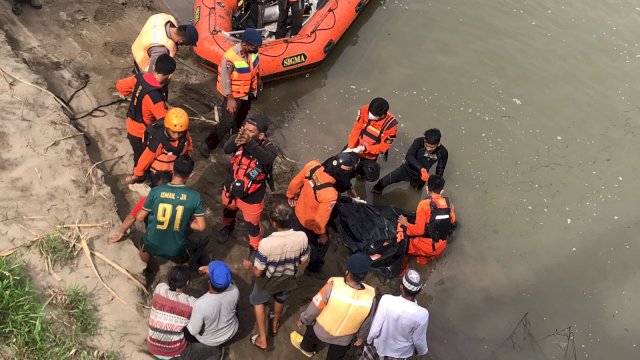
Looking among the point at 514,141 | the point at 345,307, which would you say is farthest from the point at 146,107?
the point at 514,141

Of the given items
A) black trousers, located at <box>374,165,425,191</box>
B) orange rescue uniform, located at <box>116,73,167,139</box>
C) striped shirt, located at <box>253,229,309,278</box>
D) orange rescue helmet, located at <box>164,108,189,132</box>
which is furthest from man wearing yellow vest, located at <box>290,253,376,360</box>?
black trousers, located at <box>374,165,425,191</box>

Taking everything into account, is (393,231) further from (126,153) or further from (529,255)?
(126,153)

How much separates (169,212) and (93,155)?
230 cm

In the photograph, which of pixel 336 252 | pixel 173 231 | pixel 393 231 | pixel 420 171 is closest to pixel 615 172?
pixel 420 171

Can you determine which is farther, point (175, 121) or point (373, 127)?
point (373, 127)

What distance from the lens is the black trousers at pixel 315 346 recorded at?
4473 millimetres

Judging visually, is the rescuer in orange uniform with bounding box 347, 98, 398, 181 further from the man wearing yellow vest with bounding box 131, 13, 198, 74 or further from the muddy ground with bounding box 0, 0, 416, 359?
the man wearing yellow vest with bounding box 131, 13, 198, 74

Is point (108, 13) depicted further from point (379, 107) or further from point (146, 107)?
point (379, 107)

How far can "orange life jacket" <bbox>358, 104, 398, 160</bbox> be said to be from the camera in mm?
6328

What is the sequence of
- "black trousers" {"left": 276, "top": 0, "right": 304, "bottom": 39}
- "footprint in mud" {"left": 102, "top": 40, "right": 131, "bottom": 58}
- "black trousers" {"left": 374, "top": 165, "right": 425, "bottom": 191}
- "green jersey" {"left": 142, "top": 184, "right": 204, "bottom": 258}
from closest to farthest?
"green jersey" {"left": 142, "top": 184, "right": 204, "bottom": 258}, "black trousers" {"left": 374, "top": 165, "right": 425, "bottom": 191}, "footprint in mud" {"left": 102, "top": 40, "right": 131, "bottom": 58}, "black trousers" {"left": 276, "top": 0, "right": 304, "bottom": 39}

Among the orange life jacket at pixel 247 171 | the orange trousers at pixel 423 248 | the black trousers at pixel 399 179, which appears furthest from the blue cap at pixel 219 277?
the black trousers at pixel 399 179

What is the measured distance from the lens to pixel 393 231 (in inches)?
240

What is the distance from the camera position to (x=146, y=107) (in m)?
5.12

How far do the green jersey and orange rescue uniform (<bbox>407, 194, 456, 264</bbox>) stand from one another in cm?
248
